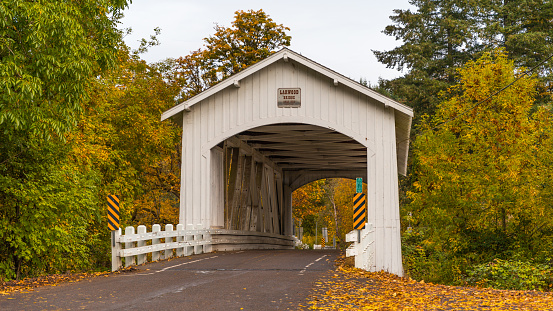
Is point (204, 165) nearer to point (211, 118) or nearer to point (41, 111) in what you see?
point (211, 118)

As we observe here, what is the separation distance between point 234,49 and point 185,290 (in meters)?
24.2

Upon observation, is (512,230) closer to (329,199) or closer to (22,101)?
(22,101)

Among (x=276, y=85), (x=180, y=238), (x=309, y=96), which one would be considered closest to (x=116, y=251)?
(x=180, y=238)

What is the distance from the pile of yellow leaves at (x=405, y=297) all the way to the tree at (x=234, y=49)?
71.1 ft

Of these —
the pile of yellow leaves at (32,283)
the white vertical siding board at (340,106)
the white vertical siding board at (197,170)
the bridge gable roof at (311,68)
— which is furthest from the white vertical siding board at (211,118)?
the pile of yellow leaves at (32,283)

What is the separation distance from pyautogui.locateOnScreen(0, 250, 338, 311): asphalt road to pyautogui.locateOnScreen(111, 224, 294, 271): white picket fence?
0.46 meters

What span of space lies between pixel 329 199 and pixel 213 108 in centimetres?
4051

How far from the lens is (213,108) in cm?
1689

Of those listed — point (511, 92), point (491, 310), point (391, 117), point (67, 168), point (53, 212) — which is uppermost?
point (511, 92)

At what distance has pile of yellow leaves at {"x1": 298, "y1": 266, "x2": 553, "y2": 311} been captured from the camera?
739cm

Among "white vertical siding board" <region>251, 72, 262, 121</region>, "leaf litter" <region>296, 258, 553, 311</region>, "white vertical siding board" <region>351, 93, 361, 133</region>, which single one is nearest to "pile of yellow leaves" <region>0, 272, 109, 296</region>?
"leaf litter" <region>296, 258, 553, 311</region>

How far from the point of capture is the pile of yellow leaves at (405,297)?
24.3 ft

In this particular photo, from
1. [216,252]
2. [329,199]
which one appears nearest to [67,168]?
[216,252]

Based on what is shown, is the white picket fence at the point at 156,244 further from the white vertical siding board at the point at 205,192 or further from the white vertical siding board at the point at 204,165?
the white vertical siding board at the point at 204,165
